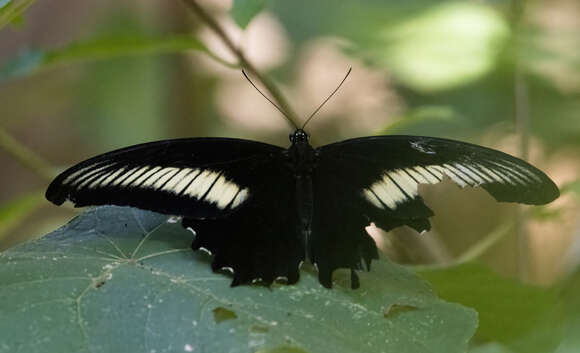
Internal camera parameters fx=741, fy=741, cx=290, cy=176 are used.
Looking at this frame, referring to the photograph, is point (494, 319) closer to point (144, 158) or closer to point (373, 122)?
point (144, 158)

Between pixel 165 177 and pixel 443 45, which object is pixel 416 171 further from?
pixel 443 45

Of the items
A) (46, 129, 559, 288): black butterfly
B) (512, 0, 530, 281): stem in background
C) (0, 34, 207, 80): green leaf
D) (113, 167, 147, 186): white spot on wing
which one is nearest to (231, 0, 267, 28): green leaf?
(0, 34, 207, 80): green leaf

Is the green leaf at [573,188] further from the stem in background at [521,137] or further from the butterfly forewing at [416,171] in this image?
the butterfly forewing at [416,171]

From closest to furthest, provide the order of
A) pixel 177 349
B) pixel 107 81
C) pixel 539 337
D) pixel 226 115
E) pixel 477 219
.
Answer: pixel 177 349, pixel 539 337, pixel 477 219, pixel 226 115, pixel 107 81

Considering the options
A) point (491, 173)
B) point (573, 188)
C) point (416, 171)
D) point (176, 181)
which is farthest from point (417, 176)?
point (573, 188)

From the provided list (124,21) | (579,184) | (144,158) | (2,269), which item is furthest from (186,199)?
(124,21)

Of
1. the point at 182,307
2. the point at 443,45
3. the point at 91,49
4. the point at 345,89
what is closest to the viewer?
the point at 182,307

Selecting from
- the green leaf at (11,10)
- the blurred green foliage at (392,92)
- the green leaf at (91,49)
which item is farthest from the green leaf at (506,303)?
the green leaf at (11,10)
